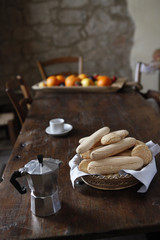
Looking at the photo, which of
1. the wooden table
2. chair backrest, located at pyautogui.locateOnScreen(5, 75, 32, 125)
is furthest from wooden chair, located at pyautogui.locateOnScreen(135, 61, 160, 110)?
chair backrest, located at pyautogui.locateOnScreen(5, 75, 32, 125)

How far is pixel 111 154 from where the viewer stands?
838 mm

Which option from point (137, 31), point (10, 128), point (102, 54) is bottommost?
point (10, 128)

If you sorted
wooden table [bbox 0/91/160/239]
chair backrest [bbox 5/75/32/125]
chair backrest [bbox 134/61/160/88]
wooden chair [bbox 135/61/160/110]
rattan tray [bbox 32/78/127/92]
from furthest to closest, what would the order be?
chair backrest [bbox 134/61/160/88] < rattan tray [bbox 32/78/127/92] < wooden chair [bbox 135/61/160/110] < chair backrest [bbox 5/75/32/125] < wooden table [bbox 0/91/160/239]

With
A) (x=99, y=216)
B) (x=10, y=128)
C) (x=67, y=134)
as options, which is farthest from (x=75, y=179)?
(x=10, y=128)

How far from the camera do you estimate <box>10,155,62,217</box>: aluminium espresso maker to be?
2.37 feet

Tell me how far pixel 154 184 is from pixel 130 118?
2.30 feet

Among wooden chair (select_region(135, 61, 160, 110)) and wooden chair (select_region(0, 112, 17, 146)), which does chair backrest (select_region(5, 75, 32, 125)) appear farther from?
wooden chair (select_region(135, 61, 160, 110))

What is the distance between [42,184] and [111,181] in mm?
208

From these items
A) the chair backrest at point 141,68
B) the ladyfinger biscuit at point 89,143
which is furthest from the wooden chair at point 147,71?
the ladyfinger biscuit at point 89,143

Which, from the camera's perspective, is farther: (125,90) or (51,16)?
(51,16)

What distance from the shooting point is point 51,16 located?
11.1 feet

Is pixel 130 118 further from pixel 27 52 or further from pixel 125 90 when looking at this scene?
pixel 27 52

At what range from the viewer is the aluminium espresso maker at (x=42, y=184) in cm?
72

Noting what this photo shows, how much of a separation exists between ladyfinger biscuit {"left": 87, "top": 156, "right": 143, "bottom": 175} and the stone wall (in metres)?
2.91
